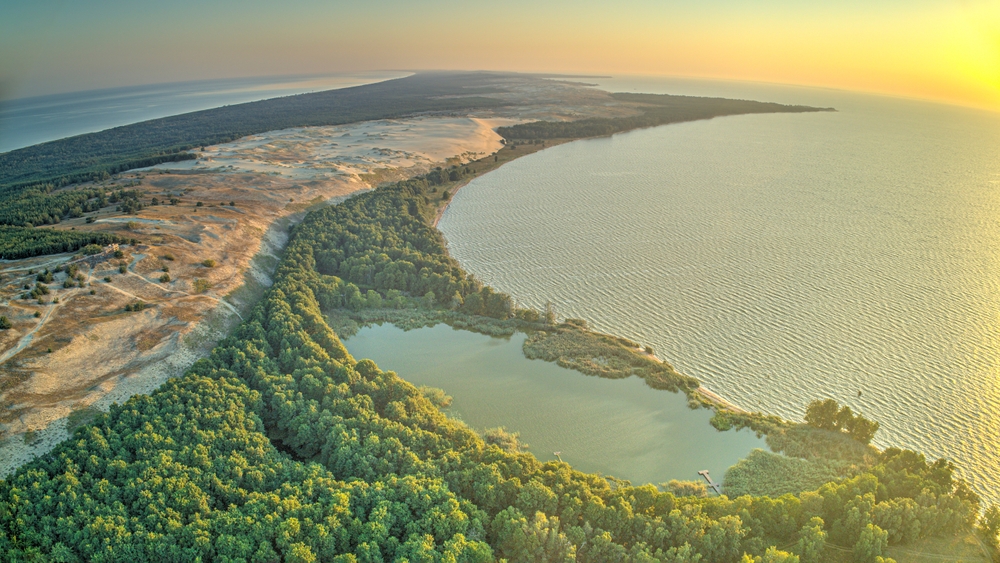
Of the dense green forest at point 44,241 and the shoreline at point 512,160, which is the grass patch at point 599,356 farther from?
the dense green forest at point 44,241

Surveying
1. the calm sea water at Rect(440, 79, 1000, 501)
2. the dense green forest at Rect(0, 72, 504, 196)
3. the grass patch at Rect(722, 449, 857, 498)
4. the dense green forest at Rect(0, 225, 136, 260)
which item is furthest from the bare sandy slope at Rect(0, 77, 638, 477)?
the grass patch at Rect(722, 449, 857, 498)

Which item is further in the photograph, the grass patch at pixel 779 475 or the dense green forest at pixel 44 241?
the dense green forest at pixel 44 241

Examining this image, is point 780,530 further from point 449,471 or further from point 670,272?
point 670,272

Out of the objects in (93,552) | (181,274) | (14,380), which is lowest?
(93,552)

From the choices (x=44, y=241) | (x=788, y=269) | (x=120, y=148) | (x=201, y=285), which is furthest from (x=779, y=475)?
(x=120, y=148)

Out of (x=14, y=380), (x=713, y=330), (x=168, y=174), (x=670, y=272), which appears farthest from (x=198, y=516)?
(x=168, y=174)

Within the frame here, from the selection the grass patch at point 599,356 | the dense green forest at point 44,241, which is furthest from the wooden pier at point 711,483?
the dense green forest at point 44,241

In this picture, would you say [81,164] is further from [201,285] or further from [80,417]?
[80,417]
